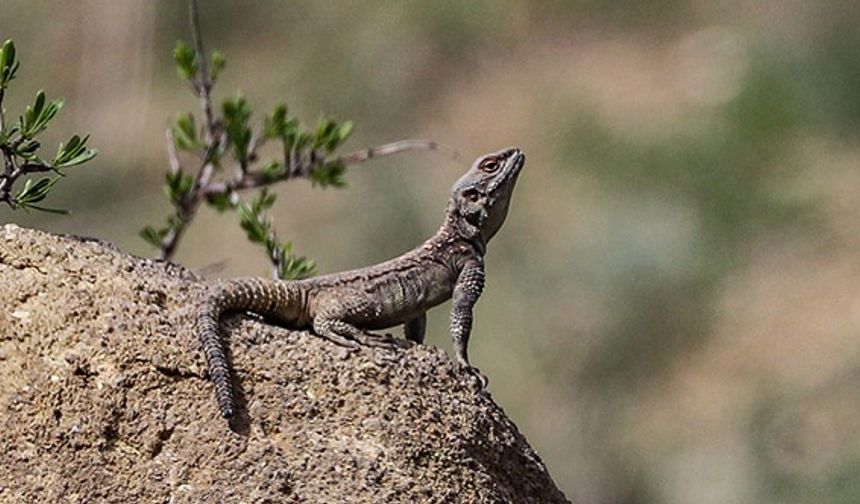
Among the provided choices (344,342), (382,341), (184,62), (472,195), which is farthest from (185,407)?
(184,62)

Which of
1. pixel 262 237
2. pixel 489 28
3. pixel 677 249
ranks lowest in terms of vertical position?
pixel 262 237

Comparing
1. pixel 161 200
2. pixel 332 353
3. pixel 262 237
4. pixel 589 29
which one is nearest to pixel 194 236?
pixel 161 200

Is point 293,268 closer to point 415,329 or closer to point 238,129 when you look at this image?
point 415,329

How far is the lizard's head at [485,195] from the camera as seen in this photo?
6.27 meters

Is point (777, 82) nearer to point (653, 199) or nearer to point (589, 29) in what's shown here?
point (653, 199)

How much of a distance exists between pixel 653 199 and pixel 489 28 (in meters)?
4.54

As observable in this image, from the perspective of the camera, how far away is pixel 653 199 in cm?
1673

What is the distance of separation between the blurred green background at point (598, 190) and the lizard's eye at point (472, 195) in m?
6.08

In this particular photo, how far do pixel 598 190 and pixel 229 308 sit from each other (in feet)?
40.6

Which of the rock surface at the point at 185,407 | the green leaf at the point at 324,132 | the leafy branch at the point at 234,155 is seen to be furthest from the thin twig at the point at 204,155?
the rock surface at the point at 185,407

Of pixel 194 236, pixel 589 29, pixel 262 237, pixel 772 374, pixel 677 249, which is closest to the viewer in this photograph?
pixel 262 237

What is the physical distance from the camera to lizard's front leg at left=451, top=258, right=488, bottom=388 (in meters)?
5.70

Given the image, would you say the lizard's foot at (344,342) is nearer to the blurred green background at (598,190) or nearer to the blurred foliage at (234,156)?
the blurred foliage at (234,156)

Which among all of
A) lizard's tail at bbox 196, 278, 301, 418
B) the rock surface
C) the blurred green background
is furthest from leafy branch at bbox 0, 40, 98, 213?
the blurred green background
